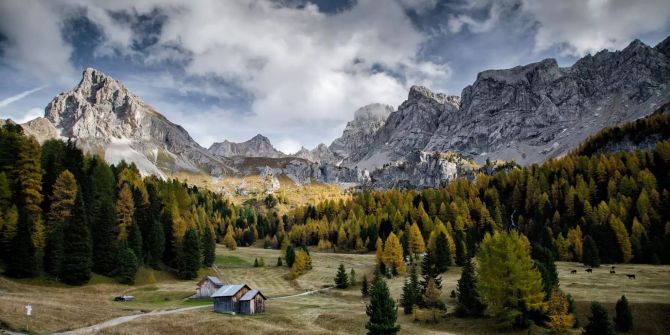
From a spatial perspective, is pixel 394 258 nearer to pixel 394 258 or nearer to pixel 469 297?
pixel 394 258

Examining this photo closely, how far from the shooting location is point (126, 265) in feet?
242

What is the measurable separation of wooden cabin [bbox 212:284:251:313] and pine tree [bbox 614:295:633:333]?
4524 centimetres

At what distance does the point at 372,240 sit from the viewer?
→ 144 metres

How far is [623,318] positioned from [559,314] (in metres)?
6.14

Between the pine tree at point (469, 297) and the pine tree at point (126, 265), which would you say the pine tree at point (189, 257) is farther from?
the pine tree at point (469, 297)

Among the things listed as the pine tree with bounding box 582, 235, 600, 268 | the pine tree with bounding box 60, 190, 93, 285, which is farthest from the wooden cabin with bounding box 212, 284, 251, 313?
the pine tree with bounding box 582, 235, 600, 268

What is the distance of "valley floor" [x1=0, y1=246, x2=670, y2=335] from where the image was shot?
4259 cm

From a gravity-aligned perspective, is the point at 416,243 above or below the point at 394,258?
above

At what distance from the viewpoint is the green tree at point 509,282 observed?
4738cm

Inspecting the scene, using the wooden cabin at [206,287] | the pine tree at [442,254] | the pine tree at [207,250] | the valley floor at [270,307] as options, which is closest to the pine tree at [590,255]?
the valley floor at [270,307]

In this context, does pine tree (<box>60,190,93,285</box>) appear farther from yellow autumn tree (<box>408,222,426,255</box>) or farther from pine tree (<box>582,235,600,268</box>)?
pine tree (<box>582,235,600,268</box>)

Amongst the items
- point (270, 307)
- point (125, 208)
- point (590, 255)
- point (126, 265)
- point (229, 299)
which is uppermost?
point (125, 208)

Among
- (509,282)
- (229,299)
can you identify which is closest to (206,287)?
(229,299)

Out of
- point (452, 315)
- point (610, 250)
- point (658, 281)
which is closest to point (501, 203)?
point (610, 250)
